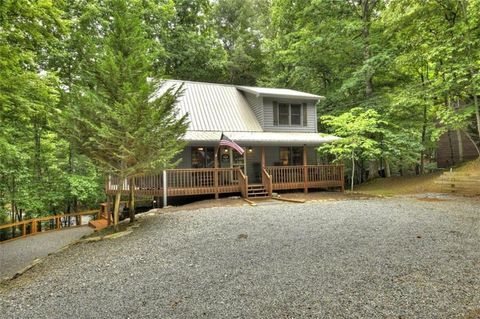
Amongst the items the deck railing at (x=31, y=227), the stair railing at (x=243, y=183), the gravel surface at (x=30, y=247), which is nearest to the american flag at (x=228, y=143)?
the stair railing at (x=243, y=183)

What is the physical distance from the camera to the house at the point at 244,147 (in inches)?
513

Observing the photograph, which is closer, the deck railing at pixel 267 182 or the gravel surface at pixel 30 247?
the gravel surface at pixel 30 247

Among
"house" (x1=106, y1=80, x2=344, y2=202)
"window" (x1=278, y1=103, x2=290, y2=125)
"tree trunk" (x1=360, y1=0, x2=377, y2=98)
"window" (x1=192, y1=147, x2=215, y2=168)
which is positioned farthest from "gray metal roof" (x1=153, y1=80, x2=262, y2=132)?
"tree trunk" (x1=360, y1=0, x2=377, y2=98)

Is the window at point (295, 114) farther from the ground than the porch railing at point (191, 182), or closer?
farther from the ground

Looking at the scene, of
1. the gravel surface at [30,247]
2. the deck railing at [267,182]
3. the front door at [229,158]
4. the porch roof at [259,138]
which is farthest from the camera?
the front door at [229,158]

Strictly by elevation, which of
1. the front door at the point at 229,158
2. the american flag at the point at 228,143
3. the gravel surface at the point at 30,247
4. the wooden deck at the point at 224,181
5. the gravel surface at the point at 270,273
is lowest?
the gravel surface at the point at 30,247

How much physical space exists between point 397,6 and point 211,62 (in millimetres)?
14603

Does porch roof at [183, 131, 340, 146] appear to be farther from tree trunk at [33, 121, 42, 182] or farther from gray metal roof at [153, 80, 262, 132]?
tree trunk at [33, 121, 42, 182]

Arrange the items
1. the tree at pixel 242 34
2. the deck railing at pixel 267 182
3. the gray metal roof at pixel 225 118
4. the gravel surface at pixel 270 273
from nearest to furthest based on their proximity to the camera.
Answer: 1. the gravel surface at pixel 270 273
2. the deck railing at pixel 267 182
3. the gray metal roof at pixel 225 118
4. the tree at pixel 242 34

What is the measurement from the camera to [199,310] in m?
3.46

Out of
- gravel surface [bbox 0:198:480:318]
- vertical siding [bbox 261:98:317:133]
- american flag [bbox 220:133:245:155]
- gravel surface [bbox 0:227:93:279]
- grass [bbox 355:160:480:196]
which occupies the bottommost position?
gravel surface [bbox 0:227:93:279]

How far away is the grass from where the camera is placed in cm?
1338

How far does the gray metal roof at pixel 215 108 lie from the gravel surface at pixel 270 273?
834 cm

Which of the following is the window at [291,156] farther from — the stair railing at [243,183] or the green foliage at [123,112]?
the green foliage at [123,112]
